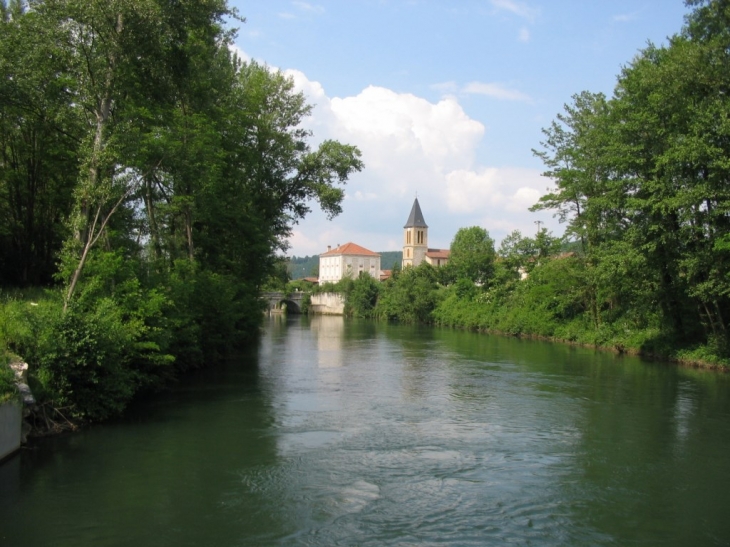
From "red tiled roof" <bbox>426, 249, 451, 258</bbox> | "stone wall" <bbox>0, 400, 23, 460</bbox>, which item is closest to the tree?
"red tiled roof" <bbox>426, 249, 451, 258</bbox>

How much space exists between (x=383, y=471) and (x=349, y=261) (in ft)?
472

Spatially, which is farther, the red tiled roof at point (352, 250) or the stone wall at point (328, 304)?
the red tiled roof at point (352, 250)

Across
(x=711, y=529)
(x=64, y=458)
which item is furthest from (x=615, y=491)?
(x=64, y=458)

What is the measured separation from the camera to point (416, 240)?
438 feet

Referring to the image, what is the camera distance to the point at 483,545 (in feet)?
27.8

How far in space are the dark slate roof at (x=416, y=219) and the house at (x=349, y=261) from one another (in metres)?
21.6

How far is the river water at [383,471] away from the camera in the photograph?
8.84 m

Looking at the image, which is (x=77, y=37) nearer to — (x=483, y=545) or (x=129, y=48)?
(x=129, y=48)

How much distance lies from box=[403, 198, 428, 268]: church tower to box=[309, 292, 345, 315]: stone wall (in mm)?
24023

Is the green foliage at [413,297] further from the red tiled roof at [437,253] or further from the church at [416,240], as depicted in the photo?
the red tiled roof at [437,253]

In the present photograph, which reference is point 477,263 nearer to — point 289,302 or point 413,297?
point 413,297

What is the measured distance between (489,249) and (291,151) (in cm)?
4521

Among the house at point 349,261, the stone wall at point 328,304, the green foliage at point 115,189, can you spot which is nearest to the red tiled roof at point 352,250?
the house at point 349,261

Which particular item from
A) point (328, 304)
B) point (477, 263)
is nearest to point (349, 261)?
point (328, 304)
